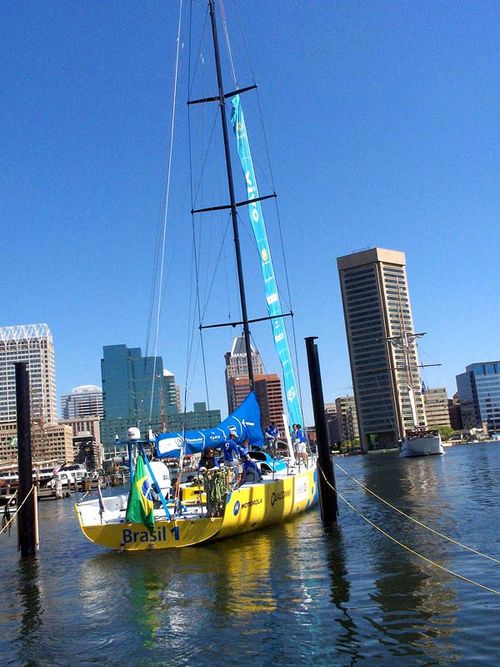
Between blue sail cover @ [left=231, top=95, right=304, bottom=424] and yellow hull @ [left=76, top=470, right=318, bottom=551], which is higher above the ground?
blue sail cover @ [left=231, top=95, right=304, bottom=424]

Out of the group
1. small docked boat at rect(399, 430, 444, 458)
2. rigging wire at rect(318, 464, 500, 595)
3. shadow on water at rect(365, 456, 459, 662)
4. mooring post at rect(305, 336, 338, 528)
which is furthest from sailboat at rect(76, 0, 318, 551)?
small docked boat at rect(399, 430, 444, 458)

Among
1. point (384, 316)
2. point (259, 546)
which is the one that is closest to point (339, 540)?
point (259, 546)

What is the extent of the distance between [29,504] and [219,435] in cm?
599

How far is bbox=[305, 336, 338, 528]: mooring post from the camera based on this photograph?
19.3 meters

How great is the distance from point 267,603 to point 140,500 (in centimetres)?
630

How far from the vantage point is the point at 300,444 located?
24906 mm

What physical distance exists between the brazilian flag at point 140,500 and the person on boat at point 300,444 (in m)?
8.84

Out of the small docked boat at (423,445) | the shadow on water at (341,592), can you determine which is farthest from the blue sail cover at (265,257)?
the small docked boat at (423,445)

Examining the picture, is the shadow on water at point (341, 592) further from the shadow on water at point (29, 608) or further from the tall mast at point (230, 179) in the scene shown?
the tall mast at point (230, 179)

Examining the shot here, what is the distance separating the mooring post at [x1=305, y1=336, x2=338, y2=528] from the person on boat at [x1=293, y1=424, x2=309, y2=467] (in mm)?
4477

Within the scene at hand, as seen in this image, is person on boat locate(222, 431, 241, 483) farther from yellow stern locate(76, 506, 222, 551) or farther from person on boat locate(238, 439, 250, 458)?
yellow stern locate(76, 506, 222, 551)

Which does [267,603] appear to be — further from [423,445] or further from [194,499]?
[423,445]

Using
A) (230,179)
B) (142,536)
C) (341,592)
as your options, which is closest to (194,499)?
(142,536)

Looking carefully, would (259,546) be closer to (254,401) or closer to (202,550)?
(202,550)
